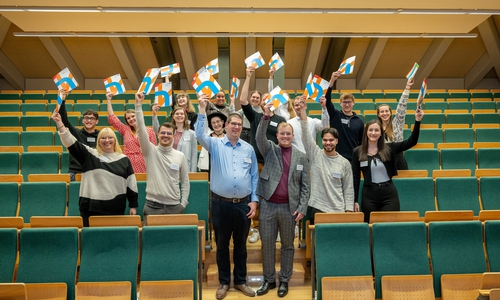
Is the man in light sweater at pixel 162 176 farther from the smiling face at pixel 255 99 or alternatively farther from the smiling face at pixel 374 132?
the smiling face at pixel 374 132

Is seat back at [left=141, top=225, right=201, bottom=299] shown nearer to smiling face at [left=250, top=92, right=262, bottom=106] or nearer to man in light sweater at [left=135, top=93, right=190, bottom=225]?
man in light sweater at [left=135, top=93, right=190, bottom=225]

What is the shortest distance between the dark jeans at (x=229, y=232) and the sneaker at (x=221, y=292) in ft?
0.10

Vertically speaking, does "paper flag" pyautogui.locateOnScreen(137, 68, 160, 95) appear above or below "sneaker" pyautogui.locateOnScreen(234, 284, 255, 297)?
above

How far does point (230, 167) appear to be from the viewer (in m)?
2.96

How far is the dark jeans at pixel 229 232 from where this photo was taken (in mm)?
2906

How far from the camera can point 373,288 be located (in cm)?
269

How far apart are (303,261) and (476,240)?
4.11 feet

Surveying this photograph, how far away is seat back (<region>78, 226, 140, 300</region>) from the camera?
2.65 m

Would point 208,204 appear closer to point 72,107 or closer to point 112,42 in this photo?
point 72,107

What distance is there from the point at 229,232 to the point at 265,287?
46 cm

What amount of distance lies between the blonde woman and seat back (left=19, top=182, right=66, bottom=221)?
72 centimetres

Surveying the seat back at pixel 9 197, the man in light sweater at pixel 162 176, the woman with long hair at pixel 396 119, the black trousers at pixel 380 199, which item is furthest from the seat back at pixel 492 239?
the seat back at pixel 9 197

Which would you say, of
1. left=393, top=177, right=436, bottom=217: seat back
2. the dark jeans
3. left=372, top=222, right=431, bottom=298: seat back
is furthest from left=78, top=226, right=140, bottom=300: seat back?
left=393, top=177, right=436, bottom=217: seat back

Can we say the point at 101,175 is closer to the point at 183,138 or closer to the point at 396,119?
the point at 183,138
